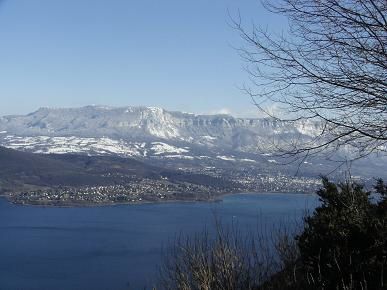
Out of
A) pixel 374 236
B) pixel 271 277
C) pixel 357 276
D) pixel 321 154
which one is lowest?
pixel 271 277

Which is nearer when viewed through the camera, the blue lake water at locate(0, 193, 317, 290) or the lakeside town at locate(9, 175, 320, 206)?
the blue lake water at locate(0, 193, 317, 290)

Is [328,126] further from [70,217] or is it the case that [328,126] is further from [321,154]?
[70,217]

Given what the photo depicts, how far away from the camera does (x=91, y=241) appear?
125 feet

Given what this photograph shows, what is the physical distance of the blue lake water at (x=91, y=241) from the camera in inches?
1016

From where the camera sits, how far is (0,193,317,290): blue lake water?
25.8m

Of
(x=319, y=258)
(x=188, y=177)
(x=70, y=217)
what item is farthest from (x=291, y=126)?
(x=188, y=177)

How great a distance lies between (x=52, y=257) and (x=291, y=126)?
3065 cm

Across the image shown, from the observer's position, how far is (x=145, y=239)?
125ft

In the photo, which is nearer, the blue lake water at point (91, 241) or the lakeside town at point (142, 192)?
the blue lake water at point (91, 241)

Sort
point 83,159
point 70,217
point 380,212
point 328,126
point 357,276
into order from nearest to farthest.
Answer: point 328,126
point 357,276
point 380,212
point 70,217
point 83,159

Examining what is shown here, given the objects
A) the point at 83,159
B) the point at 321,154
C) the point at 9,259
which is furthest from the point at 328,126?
the point at 83,159

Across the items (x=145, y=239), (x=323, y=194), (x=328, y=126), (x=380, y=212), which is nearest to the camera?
(x=328, y=126)

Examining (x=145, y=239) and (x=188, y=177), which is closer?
(x=145, y=239)

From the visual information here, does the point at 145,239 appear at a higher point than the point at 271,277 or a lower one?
lower
